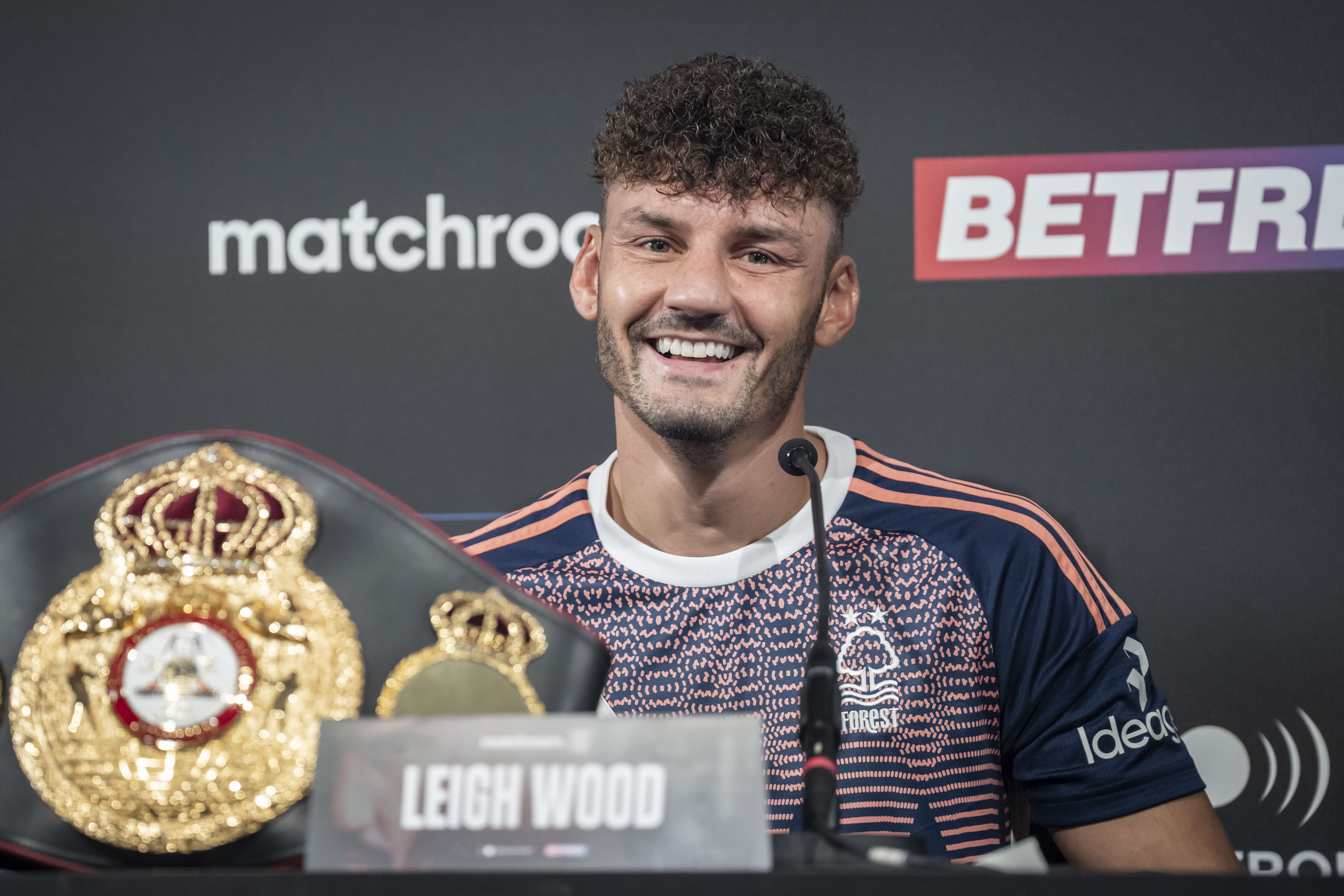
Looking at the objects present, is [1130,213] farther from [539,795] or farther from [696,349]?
[539,795]

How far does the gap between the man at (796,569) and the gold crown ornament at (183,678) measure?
63cm

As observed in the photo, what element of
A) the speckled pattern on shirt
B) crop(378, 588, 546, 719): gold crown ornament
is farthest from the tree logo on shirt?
crop(378, 588, 546, 719): gold crown ornament

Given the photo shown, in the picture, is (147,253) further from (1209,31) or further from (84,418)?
(1209,31)

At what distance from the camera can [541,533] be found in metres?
1.33

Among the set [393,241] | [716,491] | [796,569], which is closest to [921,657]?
[796,569]

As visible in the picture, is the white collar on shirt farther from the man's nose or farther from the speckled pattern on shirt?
the man's nose

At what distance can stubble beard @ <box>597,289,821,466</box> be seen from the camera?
1.18m

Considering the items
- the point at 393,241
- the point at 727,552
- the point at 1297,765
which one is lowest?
the point at 1297,765

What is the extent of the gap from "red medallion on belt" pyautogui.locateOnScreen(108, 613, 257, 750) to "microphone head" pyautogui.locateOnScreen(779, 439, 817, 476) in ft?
1.57

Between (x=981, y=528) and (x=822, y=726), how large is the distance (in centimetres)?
66

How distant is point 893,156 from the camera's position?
1.53m

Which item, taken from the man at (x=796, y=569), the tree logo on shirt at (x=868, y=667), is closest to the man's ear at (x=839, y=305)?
the man at (x=796, y=569)

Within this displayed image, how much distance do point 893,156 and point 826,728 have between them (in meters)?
1.09

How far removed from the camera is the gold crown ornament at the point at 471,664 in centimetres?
57
